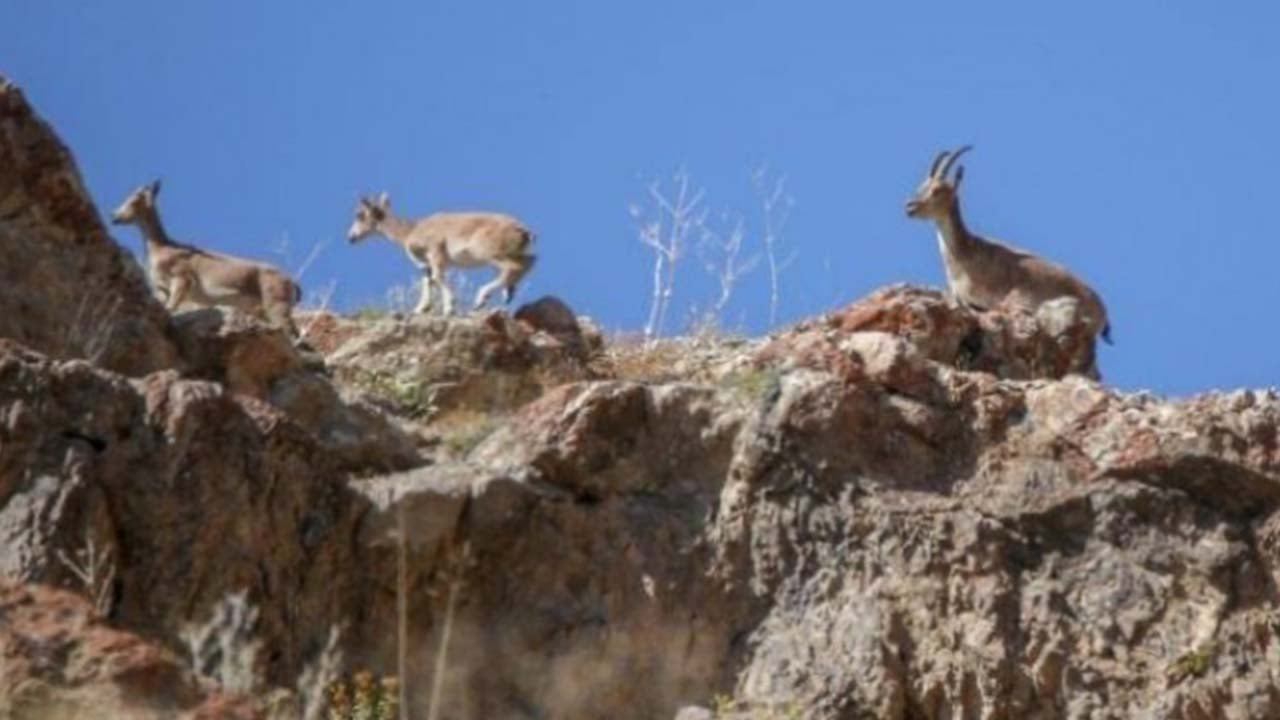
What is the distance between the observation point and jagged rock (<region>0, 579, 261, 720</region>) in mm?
8906

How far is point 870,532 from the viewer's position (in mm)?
14273

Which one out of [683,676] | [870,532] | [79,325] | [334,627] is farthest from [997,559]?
[79,325]

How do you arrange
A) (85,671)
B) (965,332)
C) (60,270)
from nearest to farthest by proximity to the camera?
(85,671) < (60,270) < (965,332)

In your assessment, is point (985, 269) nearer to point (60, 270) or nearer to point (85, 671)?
point (60, 270)

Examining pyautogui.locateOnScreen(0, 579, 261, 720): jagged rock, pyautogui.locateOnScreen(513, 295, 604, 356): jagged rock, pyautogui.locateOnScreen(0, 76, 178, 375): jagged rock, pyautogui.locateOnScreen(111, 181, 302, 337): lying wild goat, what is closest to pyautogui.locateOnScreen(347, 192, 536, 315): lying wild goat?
pyautogui.locateOnScreen(111, 181, 302, 337): lying wild goat

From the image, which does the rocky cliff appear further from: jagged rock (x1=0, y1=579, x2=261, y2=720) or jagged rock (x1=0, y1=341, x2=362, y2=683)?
jagged rock (x1=0, y1=579, x2=261, y2=720)

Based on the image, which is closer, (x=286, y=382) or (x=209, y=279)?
(x=286, y=382)

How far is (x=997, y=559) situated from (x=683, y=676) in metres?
1.41

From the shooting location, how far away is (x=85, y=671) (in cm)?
923

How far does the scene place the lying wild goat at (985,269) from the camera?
81.3 feet

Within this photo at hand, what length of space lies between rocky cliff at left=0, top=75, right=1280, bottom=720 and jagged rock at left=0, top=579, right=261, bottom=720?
293 centimetres

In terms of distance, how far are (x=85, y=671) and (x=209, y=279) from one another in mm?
15194

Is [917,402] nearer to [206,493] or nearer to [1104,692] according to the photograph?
[1104,692]

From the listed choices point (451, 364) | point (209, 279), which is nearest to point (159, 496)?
point (451, 364)
